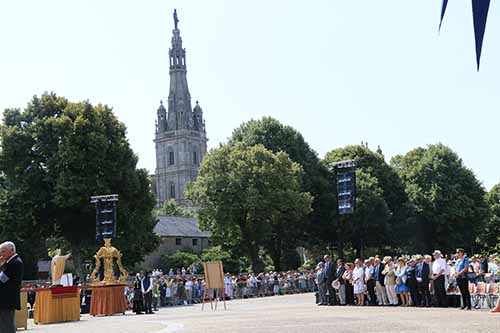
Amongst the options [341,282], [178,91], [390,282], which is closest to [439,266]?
[390,282]

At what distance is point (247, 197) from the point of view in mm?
51750

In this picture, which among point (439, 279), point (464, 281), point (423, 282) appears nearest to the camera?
point (464, 281)

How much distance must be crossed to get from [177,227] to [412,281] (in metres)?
59.7

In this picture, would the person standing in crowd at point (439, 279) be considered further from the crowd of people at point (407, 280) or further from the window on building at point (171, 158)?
the window on building at point (171, 158)

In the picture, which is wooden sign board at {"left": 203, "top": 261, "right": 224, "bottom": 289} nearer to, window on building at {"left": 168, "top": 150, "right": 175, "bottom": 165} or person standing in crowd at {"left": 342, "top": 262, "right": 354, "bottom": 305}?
person standing in crowd at {"left": 342, "top": 262, "right": 354, "bottom": 305}

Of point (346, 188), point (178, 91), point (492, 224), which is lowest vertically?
point (346, 188)

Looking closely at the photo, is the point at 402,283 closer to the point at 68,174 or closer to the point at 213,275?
the point at 213,275

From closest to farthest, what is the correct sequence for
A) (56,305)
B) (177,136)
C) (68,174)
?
(56,305) → (68,174) → (177,136)

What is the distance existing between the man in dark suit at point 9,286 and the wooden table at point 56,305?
1404 cm

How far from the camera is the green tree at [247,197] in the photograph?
2074 inches

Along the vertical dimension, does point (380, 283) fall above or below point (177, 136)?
below

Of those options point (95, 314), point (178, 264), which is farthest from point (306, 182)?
point (95, 314)

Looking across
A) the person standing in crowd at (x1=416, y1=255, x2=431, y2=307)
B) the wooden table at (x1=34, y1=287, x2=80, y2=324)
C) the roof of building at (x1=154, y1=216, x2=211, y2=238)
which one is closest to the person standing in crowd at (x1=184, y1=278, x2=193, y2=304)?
the wooden table at (x1=34, y1=287, x2=80, y2=324)

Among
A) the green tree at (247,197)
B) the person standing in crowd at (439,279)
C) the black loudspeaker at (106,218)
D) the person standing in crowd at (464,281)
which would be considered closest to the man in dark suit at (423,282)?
the person standing in crowd at (439,279)
